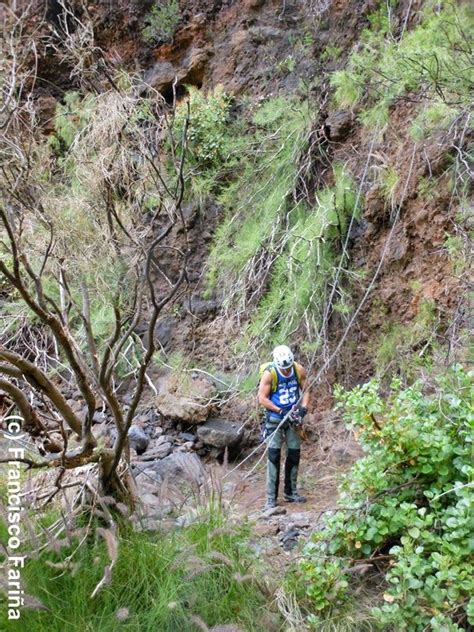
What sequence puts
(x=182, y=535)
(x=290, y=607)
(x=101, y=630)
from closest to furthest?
1. (x=101, y=630)
2. (x=290, y=607)
3. (x=182, y=535)

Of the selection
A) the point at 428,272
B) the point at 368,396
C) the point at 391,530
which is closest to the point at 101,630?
the point at 391,530

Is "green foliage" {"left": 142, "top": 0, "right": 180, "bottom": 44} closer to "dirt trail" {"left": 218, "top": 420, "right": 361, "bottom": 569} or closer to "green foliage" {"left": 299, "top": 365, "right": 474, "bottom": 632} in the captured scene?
"dirt trail" {"left": 218, "top": 420, "right": 361, "bottom": 569}

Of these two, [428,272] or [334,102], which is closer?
[428,272]

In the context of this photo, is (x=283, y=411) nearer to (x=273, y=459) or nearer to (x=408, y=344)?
(x=273, y=459)

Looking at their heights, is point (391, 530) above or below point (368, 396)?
below

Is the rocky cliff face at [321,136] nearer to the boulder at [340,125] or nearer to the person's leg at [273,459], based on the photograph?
the boulder at [340,125]

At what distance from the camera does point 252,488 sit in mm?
5461

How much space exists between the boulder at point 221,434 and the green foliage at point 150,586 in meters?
2.95

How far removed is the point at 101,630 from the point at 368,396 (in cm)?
164

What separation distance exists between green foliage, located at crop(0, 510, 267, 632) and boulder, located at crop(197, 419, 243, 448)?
295cm

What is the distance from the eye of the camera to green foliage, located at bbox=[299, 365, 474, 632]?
264 centimetres

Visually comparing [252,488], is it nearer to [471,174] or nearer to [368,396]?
[368,396]

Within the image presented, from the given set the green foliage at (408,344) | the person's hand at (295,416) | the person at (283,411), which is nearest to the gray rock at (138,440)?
the person at (283,411)

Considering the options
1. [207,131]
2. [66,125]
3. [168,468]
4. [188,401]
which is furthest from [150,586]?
[66,125]
